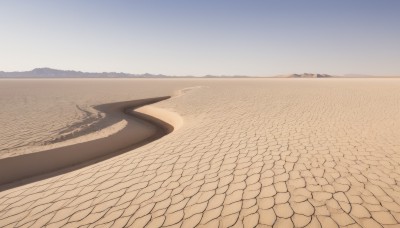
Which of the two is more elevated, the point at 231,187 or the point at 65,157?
the point at 231,187

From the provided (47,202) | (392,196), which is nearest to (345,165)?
(392,196)

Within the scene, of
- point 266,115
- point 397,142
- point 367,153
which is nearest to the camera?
point 367,153

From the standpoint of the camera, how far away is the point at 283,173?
3791 mm

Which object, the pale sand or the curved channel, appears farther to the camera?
the curved channel

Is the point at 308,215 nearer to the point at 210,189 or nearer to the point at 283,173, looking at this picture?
the point at 283,173

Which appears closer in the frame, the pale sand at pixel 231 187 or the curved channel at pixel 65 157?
the pale sand at pixel 231 187

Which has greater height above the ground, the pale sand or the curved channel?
the pale sand

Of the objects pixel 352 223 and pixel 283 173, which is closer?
pixel 352 223

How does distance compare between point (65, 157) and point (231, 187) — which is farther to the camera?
point (65, 157)

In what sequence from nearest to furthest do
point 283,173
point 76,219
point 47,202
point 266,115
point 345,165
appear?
point 76,219 → point 47,202 → point 283,173 → point 345,165 → point 266,115

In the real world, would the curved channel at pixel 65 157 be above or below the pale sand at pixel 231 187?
below

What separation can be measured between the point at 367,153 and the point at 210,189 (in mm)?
3413

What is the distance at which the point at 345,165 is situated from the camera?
4.05 m

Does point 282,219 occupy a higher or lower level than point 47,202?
higher
